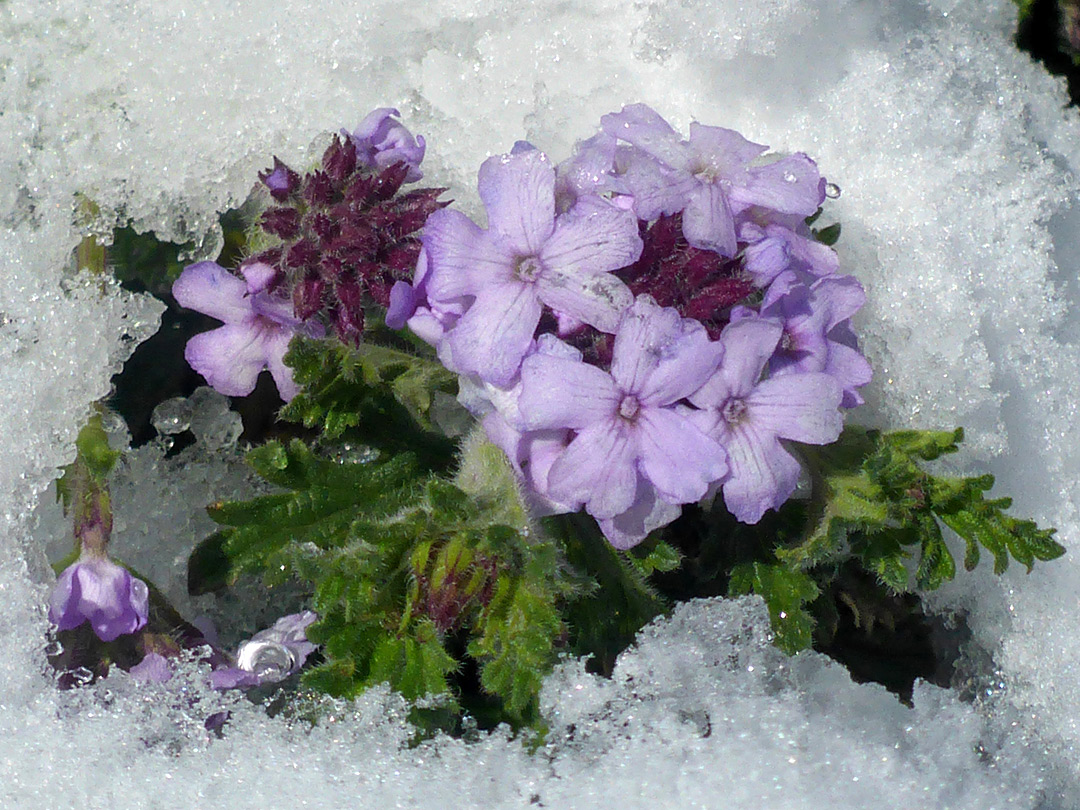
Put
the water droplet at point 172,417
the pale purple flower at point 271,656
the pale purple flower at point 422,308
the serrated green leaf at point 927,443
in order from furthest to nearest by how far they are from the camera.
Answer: the water droplet at point 172,417, the pale purple flower at point 271,656, the serrated green leaf at point 927,443, the pale purple flower at point 422,308

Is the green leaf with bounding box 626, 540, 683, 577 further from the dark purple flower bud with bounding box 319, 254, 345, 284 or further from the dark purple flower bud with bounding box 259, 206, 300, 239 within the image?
the dark purple flower bud with bounding box 259, 206, 300, 239

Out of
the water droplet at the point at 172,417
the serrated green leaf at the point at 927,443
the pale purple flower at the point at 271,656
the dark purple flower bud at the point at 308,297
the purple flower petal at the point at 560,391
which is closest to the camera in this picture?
the purple flower petal at the point at 560,391

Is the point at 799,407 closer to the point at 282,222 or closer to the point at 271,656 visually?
the point at 282,222

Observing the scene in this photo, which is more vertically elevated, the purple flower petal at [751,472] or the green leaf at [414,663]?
the purple flower petal at [751,472]

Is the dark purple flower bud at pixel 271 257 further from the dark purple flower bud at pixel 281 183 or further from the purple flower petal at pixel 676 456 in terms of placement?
the purple flower petal at pixel 676 456

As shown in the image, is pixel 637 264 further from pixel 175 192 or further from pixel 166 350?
pixel 166 350

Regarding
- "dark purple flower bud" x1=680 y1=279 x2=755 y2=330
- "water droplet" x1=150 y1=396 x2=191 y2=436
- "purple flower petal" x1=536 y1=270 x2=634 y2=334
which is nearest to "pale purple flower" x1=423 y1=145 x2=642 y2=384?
"purple flower petal" x1=536 y1=270 x2=634 y2=334

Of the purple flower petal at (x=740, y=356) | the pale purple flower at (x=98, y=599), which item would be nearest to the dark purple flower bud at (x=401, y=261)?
the purple flower petal at (x=740, y=356)
